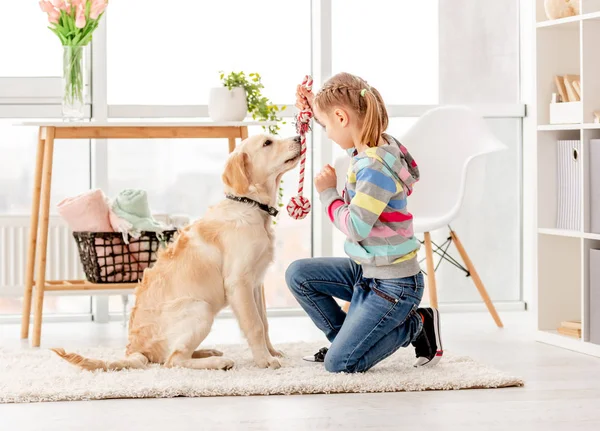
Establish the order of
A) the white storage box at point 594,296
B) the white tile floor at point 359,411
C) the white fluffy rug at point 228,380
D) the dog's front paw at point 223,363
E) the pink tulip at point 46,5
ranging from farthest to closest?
the pink tulip at point 46,5, the white storage box at point 594,296, the dog's front paw at point 223,363, the white fluffy rug at point 228,380, the white tile floor at point 359,411

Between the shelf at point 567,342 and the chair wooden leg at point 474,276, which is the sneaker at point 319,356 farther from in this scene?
the chair wooden leg at point 474,276

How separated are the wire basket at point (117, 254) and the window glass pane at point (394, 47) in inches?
55.1

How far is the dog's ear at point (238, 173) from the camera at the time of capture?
9.21 ft

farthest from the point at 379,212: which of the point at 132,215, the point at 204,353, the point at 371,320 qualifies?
the point at 132,215

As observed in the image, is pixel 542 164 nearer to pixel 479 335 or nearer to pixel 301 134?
pixel 479 335

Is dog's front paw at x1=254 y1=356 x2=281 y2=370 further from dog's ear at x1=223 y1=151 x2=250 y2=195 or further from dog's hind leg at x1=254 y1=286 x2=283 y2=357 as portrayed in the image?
dog's ear at x1=223 y1=151 x2=250 y2=195

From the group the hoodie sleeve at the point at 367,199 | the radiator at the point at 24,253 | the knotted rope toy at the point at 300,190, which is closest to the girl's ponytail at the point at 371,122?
the hoodie sleeve at the point at 367,199

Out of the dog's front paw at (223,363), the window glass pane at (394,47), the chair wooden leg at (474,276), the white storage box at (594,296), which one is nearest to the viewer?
the dog's front paw at (223,363)

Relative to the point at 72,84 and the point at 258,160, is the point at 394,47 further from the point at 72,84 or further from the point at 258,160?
the point at 258,160

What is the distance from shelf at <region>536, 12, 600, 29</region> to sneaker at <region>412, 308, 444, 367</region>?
4.03 feet

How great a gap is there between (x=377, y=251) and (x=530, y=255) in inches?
80.4

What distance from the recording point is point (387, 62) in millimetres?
4449

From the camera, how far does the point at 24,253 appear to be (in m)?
4.05

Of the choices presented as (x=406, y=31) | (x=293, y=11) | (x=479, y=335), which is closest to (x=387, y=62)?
(x=406, y=31)
